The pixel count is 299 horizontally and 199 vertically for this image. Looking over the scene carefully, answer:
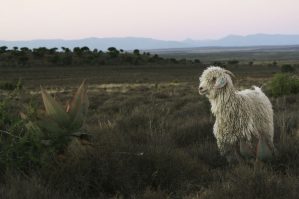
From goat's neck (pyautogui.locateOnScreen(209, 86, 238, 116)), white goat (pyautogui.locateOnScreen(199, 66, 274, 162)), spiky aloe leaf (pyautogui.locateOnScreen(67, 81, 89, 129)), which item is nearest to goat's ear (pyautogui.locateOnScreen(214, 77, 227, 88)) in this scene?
white goat (pyautogui.locateOnScreen(199, 66, 274, 162))

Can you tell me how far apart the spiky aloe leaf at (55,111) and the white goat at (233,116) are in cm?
244

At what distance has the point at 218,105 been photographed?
26.7 feet

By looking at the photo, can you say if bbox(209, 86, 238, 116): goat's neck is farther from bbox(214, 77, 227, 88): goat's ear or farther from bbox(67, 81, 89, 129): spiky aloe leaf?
bbox(67, 81, 89, 129): spiky aloe leaf

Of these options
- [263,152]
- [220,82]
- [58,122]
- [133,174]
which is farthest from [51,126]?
[263,152]

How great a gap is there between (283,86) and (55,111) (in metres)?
16.6

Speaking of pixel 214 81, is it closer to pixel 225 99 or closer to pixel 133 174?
pixel 225 99

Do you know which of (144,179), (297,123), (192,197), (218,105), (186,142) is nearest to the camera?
(192,197)

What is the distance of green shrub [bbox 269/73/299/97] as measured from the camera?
2183cm

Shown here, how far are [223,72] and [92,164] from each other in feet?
9.76

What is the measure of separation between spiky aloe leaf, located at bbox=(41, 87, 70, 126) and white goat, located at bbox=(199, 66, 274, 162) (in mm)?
2441

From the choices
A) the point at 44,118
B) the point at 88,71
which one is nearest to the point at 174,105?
the point at 44,118

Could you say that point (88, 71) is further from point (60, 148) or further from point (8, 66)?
point (60, 148)

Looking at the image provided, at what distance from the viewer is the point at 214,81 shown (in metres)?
8.19

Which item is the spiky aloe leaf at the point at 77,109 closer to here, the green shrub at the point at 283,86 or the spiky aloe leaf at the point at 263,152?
the spiky aloe leaf at the point at 263,152
